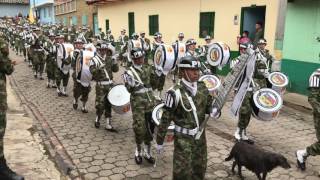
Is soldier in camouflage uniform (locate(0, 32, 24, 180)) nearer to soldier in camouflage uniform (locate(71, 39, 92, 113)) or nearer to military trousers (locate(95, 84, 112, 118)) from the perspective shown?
military trousers (locate(95, 84, 112, 118))

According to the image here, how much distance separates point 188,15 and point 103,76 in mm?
10399

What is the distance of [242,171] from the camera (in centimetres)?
661

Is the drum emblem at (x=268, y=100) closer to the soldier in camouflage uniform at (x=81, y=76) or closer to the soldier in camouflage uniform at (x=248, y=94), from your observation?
the soldier in camouflage uniform at (x=248, y=94)

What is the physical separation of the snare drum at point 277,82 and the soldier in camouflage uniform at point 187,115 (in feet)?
14.5

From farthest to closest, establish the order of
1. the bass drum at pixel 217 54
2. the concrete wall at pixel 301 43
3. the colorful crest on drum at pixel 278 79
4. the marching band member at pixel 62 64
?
the concrete wall at pixel 301 43 < the marching band member at pixel 62 64 < the bass drum at pixel 217 54 < the colorful crest on drum at pixel 278 79

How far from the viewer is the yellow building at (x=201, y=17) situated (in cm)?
1395

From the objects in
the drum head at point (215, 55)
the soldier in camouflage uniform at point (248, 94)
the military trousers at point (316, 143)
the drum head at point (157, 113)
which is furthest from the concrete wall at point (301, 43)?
the drum head at point (157, 113)

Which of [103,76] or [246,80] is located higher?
[246,80]

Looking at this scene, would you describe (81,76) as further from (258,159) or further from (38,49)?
(38,49)

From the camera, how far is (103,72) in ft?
28.5

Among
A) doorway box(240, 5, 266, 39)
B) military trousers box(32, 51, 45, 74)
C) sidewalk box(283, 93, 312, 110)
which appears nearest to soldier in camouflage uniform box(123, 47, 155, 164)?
sidewalk box(283, 93, 312, 110)

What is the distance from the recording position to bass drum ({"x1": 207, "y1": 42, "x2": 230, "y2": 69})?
36.9 ft

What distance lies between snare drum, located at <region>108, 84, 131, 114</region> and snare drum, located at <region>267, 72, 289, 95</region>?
136 inches

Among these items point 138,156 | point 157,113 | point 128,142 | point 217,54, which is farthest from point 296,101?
point 157,113
